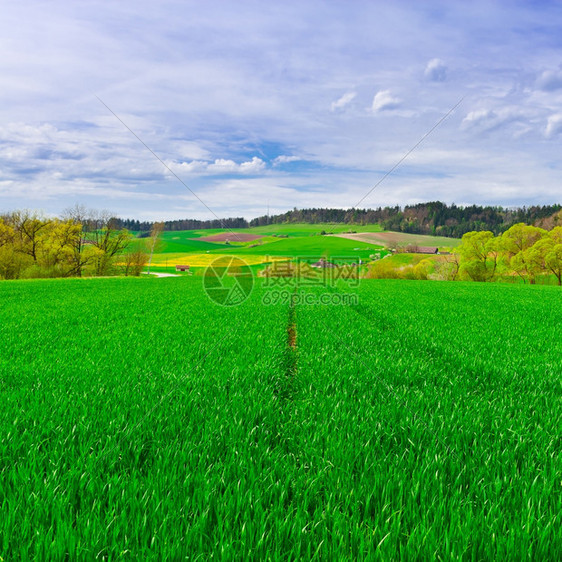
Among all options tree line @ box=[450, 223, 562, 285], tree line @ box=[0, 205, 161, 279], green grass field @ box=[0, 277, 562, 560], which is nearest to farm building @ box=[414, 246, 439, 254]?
tree line @ box=[450, 223, 562, 285]

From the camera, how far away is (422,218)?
146m

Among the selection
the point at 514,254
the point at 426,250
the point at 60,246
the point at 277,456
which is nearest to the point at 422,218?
the point at 426,250

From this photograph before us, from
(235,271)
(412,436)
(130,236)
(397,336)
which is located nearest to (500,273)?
(235,271)

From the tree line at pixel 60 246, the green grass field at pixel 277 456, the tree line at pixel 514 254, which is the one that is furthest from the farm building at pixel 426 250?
the green grass field at pixel 277 456

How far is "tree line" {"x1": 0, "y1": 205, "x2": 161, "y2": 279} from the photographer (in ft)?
179

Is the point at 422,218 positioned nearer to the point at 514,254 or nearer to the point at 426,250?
the point at 426,250

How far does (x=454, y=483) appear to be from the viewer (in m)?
2.85

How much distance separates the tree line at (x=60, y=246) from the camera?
54.5 meters

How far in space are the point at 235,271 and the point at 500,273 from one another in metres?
48.9

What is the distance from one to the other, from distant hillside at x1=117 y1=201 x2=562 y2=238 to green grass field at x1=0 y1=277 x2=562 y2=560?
407ft

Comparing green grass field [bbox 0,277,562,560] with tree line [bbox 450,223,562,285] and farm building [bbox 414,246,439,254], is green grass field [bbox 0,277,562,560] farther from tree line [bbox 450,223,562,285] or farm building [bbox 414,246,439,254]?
farm building [bbox 414,246,439,254]

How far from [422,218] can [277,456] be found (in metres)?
159

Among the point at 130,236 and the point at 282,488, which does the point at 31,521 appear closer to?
the point at 282,488

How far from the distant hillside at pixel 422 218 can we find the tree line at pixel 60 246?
5934 cm
